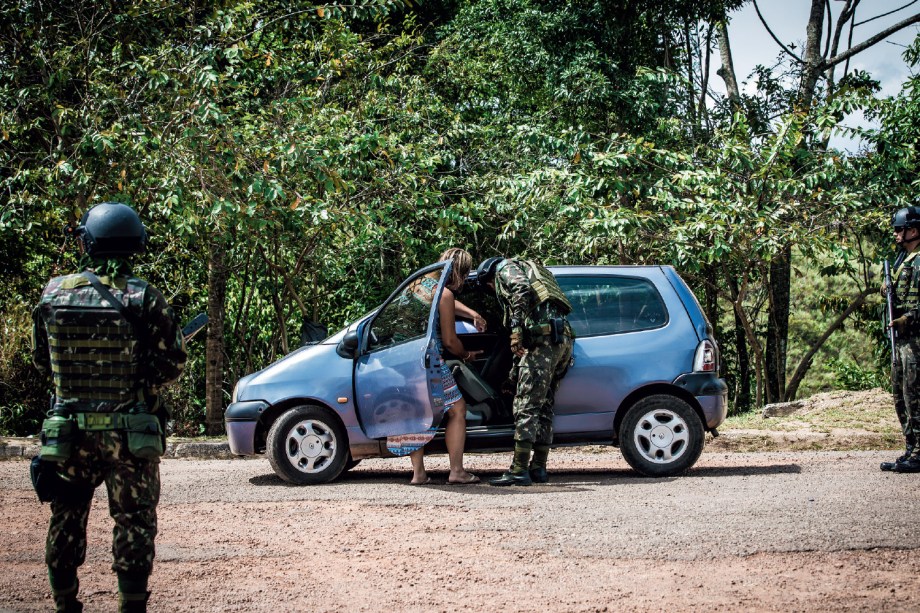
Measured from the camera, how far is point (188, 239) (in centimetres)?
1188

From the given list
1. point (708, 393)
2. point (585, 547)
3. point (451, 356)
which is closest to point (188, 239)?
point (451, 356)

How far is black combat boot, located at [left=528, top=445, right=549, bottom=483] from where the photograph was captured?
312 inches

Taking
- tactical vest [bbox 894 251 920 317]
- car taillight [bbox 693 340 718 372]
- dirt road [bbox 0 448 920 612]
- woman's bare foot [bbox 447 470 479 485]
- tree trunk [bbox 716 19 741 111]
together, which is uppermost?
tree trunk [bbox 716 19 741 111]

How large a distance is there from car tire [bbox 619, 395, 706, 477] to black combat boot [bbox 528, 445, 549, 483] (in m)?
0.65

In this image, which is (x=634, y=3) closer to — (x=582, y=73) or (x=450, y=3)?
(x=582, y=73)

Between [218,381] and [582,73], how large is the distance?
7.19 meters

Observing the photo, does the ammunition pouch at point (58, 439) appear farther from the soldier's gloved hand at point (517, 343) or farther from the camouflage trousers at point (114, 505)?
the soldier's gloved hand at point (517, 343)

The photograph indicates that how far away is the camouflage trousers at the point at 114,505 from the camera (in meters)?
3.90

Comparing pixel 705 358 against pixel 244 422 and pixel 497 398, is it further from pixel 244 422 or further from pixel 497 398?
pixel 244 422

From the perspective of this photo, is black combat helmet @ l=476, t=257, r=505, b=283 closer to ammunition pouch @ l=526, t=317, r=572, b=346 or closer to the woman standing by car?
the woman standing by car

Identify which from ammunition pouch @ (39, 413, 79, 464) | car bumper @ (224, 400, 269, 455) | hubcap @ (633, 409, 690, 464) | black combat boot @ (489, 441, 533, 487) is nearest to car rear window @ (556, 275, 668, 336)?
hubcap @ (633, 409, 690, 464)

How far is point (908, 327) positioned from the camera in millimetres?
7766

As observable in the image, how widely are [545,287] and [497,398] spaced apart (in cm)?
115

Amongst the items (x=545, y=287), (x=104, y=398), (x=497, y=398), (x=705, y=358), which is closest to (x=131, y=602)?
(x=104, y=398)
